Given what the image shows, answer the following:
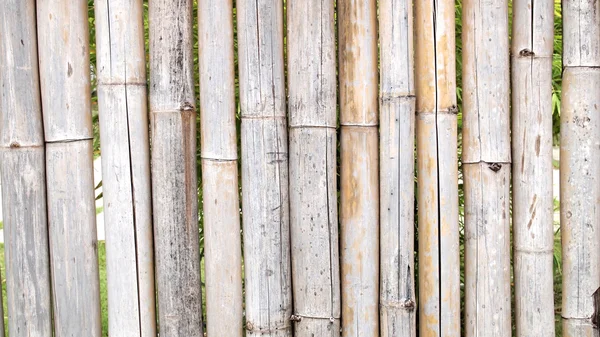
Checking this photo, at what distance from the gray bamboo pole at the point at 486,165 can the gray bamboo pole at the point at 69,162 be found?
1.10 m

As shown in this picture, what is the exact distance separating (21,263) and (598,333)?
172 centimetres

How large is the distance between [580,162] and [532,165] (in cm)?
14

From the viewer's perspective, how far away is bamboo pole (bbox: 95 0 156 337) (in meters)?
2.28

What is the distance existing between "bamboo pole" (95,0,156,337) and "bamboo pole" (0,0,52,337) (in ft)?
0.60

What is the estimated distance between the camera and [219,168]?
7.59ft

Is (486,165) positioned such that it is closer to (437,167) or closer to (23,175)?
(437,167)

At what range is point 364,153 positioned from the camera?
233 cm

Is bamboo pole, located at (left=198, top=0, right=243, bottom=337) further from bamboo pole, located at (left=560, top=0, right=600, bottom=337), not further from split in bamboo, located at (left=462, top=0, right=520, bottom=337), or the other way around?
bamboo pole, located at (left=560, top=0, right=600, bottom=337)

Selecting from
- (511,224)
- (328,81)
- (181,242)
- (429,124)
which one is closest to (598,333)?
(511,224)

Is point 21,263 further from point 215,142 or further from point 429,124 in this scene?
point 429,124

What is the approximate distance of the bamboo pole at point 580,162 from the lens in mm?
2316

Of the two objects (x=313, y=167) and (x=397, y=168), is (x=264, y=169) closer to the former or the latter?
(x=313, y=167)

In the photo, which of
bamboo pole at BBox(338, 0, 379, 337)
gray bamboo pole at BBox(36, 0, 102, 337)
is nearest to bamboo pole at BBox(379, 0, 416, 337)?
bamboo pole at BBox(338, 0, 379, 337)

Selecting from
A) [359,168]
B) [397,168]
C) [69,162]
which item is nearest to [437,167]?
[397,168]
